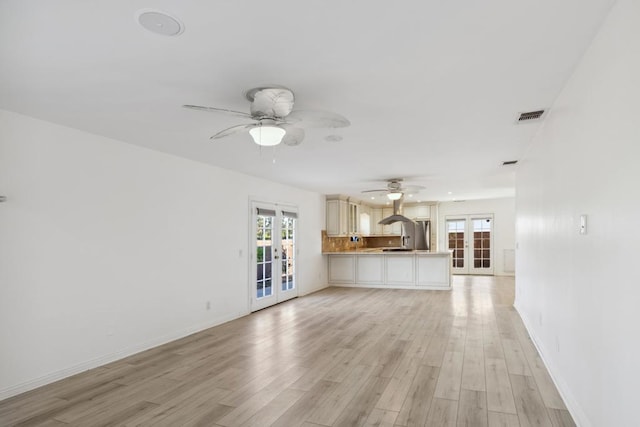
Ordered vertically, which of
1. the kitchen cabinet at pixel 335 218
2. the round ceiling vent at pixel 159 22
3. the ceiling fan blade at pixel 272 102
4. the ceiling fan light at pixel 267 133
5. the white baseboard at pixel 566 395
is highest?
the round ceiling vent at pixel 159 22

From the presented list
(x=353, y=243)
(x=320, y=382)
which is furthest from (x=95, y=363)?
(x=353, y=243)

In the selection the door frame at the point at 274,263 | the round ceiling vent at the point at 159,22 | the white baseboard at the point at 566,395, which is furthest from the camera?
the door frame at the point at 274,263

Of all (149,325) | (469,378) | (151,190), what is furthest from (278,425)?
(151,190)

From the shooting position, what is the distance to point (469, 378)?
345 cm

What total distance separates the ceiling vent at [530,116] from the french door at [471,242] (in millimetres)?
8497

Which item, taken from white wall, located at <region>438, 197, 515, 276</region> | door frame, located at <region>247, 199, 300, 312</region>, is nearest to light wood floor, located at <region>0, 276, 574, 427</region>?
door frame, located at <region>247, 199, 300, 312</region>

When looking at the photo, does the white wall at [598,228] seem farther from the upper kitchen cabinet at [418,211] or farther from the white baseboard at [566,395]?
the upper kitchen cabinet at [418,211]

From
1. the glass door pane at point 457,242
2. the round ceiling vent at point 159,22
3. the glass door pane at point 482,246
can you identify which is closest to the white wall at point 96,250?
the round ceiling vent at point 159,22

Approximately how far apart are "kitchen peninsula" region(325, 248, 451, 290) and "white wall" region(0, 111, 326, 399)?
4375 mm

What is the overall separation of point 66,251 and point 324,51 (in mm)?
3218

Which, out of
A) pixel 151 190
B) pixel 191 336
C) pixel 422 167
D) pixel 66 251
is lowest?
pixel 191 336

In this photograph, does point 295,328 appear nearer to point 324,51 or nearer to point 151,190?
point 151,190

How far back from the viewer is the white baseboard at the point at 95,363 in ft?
10.5

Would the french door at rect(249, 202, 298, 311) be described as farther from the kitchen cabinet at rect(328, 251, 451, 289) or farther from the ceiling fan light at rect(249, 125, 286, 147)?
the ceiling fan light at rect(249, 125, 286, 147)
